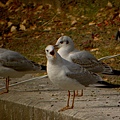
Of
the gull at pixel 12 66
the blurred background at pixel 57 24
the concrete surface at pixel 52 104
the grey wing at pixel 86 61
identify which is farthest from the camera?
the blurred background at pixel 57 24

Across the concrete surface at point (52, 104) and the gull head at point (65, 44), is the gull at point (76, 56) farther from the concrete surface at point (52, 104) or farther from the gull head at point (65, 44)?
the concrete surface at point (52, 104)

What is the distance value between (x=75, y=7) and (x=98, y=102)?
5886 mm

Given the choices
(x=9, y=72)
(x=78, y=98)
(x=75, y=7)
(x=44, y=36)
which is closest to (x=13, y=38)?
(x=44, y=36)

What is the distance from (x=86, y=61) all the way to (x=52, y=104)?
42.4 inches

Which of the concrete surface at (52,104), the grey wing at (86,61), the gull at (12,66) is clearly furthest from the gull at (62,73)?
the gull at (12,66)

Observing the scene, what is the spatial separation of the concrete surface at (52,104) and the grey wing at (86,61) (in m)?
0.29

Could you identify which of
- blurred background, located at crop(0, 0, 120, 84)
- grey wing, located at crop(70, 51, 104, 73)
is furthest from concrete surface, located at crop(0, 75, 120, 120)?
blurred background, located at crop(0, 0, 120, 84)

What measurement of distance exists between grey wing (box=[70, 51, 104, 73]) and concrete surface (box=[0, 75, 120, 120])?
0.29 m

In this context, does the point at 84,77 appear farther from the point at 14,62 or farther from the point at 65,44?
the point at 14,62

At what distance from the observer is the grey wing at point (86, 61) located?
684cm

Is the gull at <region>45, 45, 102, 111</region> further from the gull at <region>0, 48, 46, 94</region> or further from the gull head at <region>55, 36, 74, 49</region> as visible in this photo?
the gull at <region>0, 48, 46, 94</region>

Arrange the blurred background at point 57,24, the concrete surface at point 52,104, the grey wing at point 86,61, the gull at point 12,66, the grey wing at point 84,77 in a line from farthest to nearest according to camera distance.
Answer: the blurred background at point 57,24 < the gull at point 12,66 < the grey wing at point 86,61 < the grey wing at point 84,77 < the concrete surface at point 52,104

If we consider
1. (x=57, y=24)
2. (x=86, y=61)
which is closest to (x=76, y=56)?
(x=86, y=61)

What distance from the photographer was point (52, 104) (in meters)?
6.10
